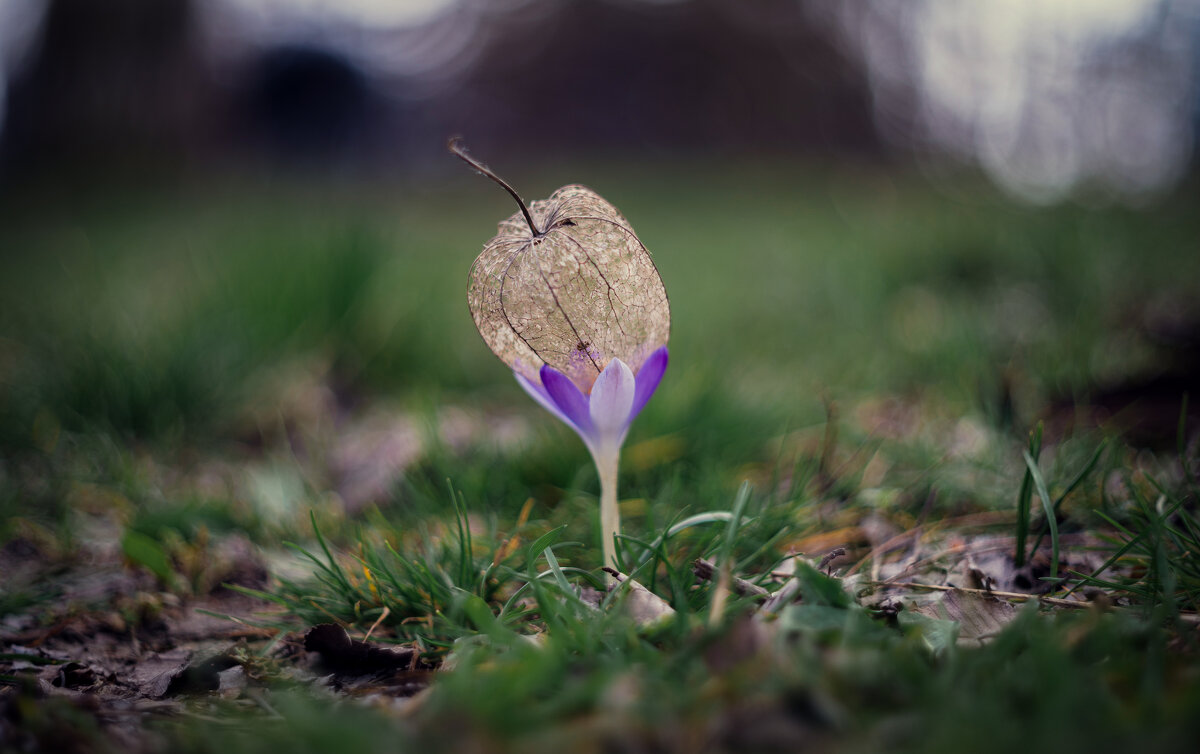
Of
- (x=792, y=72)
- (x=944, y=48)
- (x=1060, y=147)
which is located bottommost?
(x=1060, y=147)

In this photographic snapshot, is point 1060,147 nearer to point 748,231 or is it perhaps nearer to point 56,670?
point 748,231

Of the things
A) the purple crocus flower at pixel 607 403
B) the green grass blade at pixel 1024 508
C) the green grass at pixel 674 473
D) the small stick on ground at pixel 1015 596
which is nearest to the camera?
the green grass at pixel 674 473

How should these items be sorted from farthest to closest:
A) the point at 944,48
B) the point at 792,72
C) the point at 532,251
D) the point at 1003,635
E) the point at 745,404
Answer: the point at 792,72, the point at 944,48, the point at 745,404, the point at 532,251, the point at 1003,635

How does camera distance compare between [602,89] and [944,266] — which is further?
[602,89]

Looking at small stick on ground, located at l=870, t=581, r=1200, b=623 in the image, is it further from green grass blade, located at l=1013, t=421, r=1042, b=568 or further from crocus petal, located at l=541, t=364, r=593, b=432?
crocus petal, located at l=541, t=364, r=593, b=432

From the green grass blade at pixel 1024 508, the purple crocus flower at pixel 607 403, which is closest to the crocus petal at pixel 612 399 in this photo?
the purple crocus flower at pixel 607 403

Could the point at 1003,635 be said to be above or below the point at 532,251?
below

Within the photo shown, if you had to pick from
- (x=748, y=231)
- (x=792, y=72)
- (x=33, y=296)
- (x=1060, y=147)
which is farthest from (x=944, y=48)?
(x=792, y=72)

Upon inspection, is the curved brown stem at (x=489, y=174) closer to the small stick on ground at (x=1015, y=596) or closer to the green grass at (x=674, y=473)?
the green grass at (x=674, y=473)
